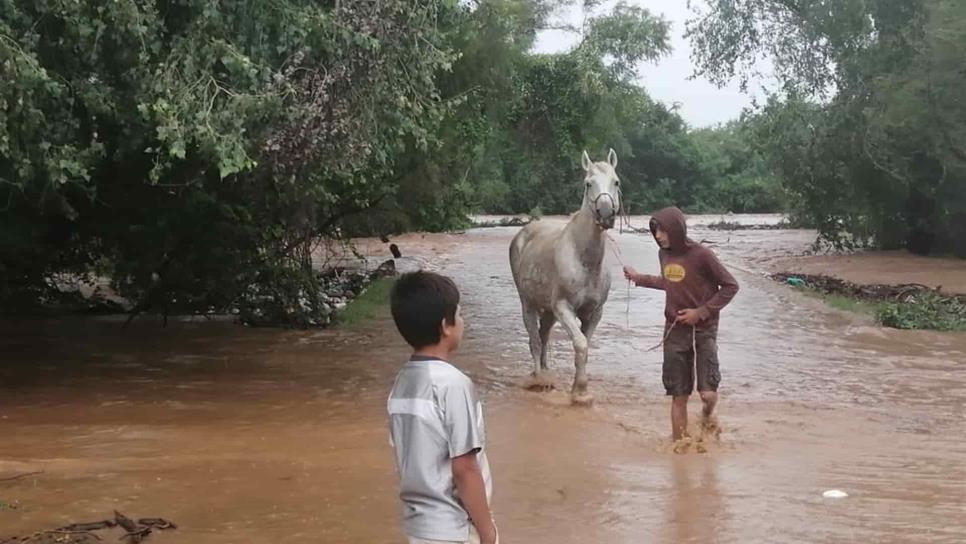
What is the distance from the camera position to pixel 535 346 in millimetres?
11234

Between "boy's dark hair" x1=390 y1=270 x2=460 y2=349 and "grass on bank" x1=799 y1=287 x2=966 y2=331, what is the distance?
47.2ft

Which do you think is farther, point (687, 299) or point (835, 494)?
point (687, 299)

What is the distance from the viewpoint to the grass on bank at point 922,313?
16.1m

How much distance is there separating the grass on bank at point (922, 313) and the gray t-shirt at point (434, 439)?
1444 cm

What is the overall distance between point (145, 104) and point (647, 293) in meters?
15.8

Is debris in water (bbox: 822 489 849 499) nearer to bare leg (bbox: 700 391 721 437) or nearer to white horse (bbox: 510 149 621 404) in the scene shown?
bare leg (bbox: 700 391 721 437)

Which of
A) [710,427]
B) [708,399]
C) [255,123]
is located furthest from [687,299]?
[255,123]

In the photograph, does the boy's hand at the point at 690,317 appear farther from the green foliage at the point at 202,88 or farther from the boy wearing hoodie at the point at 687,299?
the green foliage at the point at 202,88

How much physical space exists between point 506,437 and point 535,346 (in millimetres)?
2512

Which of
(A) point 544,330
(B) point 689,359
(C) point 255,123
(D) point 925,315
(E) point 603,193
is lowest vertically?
(D) point 925,315

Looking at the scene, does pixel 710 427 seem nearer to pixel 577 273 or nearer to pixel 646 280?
pixel 646 280

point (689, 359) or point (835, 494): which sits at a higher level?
point (689, 359)

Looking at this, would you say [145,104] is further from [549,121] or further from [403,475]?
[549,121]

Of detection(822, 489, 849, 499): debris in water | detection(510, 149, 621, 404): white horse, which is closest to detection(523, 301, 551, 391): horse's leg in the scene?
detection(510, 149, 621, 404): white horse
